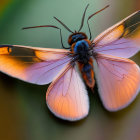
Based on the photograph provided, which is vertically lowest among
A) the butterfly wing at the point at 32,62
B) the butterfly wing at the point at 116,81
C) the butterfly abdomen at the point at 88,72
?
the butterfly wing at the point at 116,81

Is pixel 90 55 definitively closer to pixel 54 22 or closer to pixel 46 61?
pixel 46 61

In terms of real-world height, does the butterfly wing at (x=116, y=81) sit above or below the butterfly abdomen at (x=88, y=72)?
below

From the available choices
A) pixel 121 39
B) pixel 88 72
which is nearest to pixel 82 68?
pixel 88 72

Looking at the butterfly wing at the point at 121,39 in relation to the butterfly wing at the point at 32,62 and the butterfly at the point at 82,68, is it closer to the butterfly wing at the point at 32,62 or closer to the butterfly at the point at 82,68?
the butterfly at the point at 82,68

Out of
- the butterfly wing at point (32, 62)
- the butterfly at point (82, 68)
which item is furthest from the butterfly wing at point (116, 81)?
the butterfly wing at point (32, 62)

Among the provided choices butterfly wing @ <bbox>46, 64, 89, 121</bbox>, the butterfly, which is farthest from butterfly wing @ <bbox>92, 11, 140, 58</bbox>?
butterfly wing @ <bbox>46, 64, 89, 121</bbox>
